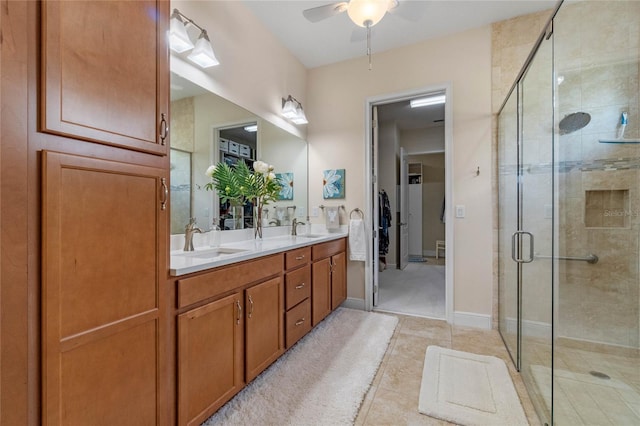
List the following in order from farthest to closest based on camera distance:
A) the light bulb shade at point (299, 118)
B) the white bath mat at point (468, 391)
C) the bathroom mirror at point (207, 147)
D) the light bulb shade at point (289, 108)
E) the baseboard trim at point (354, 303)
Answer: the baseboard trim at point (354, 303) → the light bulb shade at point (299, 118) → the light bulb shade at point (289, 108) → the bathroom mirror at point (207, 147) → the white bath mat at point (468, 391)

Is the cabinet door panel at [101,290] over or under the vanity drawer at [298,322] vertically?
over

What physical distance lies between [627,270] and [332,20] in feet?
9.94

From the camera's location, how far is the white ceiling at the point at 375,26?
94.6 inches

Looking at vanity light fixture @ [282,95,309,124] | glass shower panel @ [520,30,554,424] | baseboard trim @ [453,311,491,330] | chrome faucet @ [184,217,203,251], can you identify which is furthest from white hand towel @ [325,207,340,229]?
glass shower panel @ [520,30,554,424]

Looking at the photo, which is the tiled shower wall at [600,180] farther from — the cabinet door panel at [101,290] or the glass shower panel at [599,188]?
the cabinet door panel at [101,290]

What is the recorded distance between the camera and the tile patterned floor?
1521mm

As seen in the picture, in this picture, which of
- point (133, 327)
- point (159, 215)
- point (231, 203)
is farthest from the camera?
point (231, 203)

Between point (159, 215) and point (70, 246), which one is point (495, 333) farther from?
point (70, 246)

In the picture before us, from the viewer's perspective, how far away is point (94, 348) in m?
0.95

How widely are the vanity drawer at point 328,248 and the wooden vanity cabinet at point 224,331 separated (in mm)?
615

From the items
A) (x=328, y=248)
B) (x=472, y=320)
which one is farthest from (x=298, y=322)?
(x=472, y=320)

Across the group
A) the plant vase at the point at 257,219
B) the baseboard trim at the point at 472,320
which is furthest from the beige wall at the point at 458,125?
the plant vase at the point at 257,219

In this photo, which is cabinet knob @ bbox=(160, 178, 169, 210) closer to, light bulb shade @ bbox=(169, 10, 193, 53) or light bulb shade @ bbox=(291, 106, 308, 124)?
light bulb shade @ bbox=(169, 10, 193, 53)

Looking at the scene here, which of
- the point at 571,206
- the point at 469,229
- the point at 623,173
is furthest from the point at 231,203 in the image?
the point at 623,173
